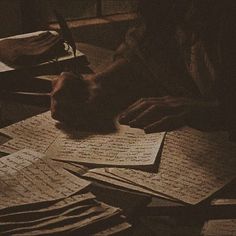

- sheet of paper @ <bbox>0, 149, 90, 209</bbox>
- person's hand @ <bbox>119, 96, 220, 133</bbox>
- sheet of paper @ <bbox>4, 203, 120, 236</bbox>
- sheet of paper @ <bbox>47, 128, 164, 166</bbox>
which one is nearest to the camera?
sheet of paper @ <bbox>4, 203, 120, 236</bbox>

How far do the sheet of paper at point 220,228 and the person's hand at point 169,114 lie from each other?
1.31 ft

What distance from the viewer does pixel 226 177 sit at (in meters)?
1.11

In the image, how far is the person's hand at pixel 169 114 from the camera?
1319 millimetres

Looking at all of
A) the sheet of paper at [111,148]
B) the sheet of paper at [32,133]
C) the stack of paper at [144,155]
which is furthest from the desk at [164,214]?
the sheet of paper at [32,133]

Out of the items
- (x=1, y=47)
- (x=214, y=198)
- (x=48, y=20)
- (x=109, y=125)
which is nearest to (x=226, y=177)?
(x=214, y=198)

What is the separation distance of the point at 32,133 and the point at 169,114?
1.09ft

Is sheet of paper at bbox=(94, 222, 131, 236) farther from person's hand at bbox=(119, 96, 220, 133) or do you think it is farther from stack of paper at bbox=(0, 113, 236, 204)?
person's hand at bbox=(119, 96, 220, 133)

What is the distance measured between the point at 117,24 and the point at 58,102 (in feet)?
3.24

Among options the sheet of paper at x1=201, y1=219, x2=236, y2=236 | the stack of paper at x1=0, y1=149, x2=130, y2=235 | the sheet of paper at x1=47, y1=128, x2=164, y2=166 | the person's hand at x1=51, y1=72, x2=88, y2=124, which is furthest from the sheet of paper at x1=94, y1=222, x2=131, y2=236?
the person's hand at x1=51, y1=72, x2=88, y2=124

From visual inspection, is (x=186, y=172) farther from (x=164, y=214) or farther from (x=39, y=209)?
(x=39, y=209)

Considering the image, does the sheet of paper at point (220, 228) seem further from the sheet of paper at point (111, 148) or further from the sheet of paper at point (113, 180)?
the sheet of paper at point (111, 148)

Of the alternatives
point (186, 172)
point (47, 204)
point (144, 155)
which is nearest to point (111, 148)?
point (144, 155)

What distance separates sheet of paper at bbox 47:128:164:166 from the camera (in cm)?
118

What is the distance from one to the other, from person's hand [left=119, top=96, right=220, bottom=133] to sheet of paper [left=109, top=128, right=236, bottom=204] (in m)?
0.04
